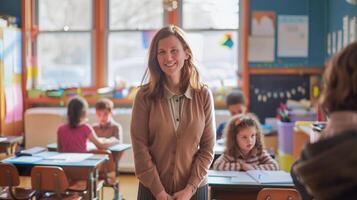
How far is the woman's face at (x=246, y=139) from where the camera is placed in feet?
10.2

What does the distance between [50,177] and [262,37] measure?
3.17m

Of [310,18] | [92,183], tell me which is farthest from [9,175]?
[310,18]

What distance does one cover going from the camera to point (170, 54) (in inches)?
81.7

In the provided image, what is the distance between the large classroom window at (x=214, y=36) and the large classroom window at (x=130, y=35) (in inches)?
16.4

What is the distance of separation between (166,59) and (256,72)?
363 cm

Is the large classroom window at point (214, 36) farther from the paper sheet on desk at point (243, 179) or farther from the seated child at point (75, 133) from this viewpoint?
the paper sheet on desk at point (243, 179)

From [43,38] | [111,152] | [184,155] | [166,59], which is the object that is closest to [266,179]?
[184,155]

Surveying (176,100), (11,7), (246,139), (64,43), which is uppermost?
(11,7)

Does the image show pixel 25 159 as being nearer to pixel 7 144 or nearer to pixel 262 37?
pixel 7 144

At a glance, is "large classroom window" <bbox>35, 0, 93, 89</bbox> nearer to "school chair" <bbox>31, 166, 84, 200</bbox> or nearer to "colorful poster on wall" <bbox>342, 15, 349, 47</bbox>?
"school chair" <bbox>31, 166, 84, 200</bbox>

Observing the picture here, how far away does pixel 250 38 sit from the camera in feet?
18.1

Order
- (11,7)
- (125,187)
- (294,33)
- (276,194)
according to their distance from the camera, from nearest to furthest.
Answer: (276,194) < (125,187) < (294,33) < (11,7)

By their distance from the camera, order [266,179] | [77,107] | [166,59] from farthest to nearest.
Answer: [77,107] → [266,179] → [166,59]

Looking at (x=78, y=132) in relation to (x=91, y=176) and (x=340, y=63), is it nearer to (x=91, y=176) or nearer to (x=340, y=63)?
(x=91, y=176)
